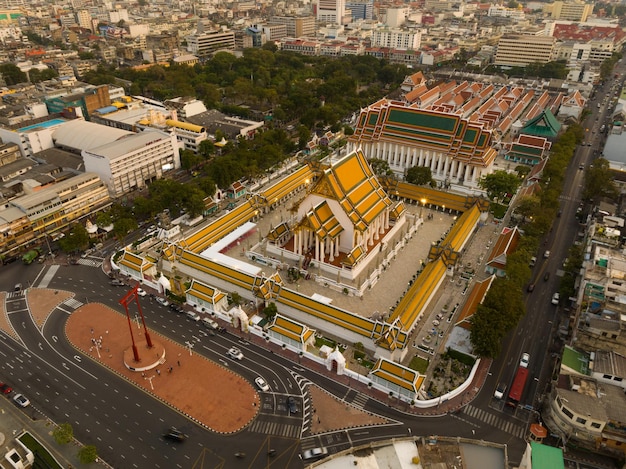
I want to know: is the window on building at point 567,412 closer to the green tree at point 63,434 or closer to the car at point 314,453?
the car at point 314,453

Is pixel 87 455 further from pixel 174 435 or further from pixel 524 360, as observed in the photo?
pixel 524 360

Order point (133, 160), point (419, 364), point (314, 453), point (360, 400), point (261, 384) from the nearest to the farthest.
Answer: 1. point (314, 453)
2. point (360, 400)
3. point (261, 384)
4. point (419, 364)
5. point (133, 160)

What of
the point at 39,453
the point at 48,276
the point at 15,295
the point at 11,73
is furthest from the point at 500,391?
the point at 11,73

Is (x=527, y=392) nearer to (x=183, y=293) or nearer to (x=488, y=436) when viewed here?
(x=488, y=436)

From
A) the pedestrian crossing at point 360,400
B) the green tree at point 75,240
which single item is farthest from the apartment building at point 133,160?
the pedestrian crossing at point 360,400

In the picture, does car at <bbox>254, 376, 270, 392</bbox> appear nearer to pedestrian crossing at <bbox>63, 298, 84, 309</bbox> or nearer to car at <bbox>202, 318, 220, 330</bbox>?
car at <bbox>202, 318, 220, 330</bbox>
